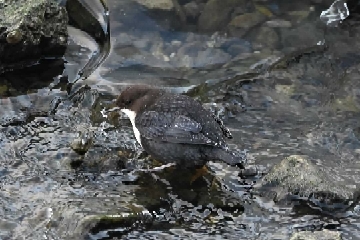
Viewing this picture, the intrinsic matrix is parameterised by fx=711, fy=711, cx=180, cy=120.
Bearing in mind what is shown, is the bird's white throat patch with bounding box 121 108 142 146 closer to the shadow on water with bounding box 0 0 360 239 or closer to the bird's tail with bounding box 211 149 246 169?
the shadow on water with bounding box 0 0 360 239

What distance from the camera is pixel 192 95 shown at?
625 cm

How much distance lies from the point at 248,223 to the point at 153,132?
98cm

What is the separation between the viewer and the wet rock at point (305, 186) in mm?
4570

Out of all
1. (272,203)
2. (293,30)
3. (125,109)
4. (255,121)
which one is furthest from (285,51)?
(272,203)

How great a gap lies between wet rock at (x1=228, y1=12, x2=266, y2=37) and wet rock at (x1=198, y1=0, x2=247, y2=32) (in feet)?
0.29

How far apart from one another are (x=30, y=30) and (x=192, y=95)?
1568 millimetres

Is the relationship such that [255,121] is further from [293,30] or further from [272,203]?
[293,30]

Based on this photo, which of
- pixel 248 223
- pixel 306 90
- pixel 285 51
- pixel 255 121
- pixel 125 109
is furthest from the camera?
pixel 285 51

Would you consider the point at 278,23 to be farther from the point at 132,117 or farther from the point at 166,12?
the point at 132,117

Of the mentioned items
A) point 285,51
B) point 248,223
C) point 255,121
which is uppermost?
point 285,51

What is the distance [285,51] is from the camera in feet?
22.8

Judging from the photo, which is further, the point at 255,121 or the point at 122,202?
the point at 255,121

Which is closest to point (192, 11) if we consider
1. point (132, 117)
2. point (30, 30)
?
point (30, 30)

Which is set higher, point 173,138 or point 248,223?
point 173,138
